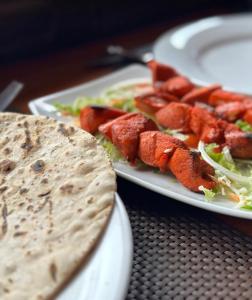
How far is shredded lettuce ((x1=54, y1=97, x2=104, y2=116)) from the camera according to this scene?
72.2 inches

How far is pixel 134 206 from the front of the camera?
141 cm

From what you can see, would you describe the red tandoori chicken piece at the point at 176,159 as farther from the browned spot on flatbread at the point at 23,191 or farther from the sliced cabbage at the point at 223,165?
the browned spot on flatbread at the point at 23,191

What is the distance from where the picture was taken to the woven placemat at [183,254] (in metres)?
1.14

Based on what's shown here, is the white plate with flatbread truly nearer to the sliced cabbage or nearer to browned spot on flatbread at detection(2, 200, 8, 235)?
browned spot on flatbread at detection(2, 200, 8, 235)

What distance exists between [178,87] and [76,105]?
35 centimetres

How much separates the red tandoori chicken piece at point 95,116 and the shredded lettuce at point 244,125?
35cm

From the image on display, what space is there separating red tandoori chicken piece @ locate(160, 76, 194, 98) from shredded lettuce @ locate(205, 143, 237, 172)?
38cm

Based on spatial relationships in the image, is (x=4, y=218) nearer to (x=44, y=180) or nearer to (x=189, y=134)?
(x=44, y=180)

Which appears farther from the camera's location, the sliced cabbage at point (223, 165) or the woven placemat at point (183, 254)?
the sliced cabbage at point (223, 165)

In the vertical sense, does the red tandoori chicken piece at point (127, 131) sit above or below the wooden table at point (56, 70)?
above

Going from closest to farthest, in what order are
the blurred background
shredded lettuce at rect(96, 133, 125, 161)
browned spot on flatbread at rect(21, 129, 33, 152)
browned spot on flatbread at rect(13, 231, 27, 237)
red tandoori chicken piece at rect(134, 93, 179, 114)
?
browned spot on flatbread at rect(13, 231, 27, 237) < browned spot on flatbread at rect(21, 129, 33, 152) < shredded lettuce at rect(96, 133, 125, 161) < red tandoori chicken piece at rect(134, 93, 179, 114) < the blurred background

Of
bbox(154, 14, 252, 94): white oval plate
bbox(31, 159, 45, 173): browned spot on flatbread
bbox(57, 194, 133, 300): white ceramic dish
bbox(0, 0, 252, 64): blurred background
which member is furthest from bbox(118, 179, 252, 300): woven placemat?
bbox(0, 0, 252, 64): blurred background

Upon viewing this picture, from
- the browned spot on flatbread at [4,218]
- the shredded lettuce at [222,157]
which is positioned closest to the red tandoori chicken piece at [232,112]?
the shredded lettuce at [222,157]

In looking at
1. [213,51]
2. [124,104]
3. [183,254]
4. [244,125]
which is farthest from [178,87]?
[183,254]
